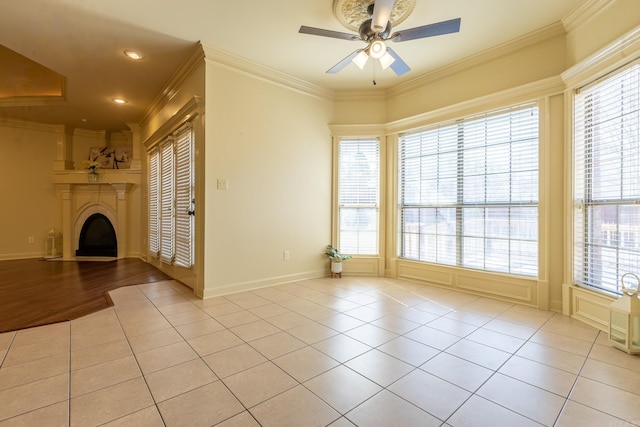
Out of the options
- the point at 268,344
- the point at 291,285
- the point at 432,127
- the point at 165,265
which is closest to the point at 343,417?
the point at 268,344

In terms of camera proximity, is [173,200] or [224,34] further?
[173,200]

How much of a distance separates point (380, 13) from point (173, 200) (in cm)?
383

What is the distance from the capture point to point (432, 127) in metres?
4.30

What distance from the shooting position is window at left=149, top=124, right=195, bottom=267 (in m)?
4.07

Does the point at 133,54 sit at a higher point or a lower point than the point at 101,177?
higher

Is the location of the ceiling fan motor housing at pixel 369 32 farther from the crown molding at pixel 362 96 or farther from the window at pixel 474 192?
the crown molding at pixel 362 96

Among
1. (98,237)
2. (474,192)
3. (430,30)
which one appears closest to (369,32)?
(430,30)

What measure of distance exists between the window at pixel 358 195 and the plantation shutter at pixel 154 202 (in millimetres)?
3288

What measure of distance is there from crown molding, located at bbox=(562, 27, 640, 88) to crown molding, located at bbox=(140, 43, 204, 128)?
4.04 metres

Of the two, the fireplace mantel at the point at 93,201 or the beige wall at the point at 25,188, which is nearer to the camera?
the beige wall at the point at 25,188

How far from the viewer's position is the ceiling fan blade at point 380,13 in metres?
2.24

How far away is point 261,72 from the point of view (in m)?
4.03

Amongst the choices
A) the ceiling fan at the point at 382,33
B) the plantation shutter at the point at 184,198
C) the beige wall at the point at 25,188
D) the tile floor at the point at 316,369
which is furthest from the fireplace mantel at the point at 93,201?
the ceiling fan at the point at 382,33

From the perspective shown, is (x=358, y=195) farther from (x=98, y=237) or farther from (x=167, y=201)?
(x=98, y=237)
